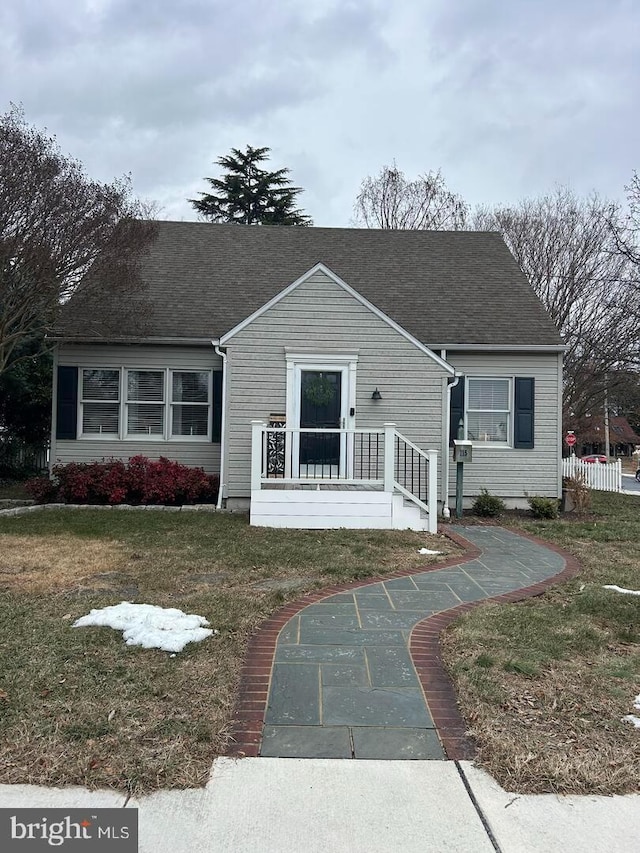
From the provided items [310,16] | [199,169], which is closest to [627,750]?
[310,16]

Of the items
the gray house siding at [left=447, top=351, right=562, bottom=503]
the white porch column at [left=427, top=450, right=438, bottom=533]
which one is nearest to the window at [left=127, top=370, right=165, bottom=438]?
the white porch column at [left=427, top=450, right=438, bottom=533]

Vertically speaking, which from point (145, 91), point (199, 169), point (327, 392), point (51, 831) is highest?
point (199, 169)

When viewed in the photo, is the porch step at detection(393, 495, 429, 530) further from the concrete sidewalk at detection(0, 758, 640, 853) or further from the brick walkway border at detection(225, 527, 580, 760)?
the concrete sidewalk at detection(0, 758, 640, 853)

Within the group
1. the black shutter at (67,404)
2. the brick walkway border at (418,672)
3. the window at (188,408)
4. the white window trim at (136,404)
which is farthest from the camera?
the window at (188,408)

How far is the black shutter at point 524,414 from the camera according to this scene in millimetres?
11375

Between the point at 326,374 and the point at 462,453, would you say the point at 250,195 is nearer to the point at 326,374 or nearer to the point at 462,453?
the point at 326,374

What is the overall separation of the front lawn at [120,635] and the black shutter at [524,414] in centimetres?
A: 422

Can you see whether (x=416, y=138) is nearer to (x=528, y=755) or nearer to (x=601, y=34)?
(x=601, y=34)

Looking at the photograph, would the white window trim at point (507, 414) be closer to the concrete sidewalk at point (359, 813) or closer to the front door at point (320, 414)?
the front door at point (320, 414)

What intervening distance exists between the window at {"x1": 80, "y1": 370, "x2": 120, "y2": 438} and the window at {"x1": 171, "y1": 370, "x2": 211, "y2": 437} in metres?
1.15

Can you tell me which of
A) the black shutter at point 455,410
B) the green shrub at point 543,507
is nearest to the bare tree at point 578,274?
the black shutter at point 455,410

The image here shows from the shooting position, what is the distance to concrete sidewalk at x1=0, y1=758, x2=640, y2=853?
2.13 m

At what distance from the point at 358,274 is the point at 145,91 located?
621 centimetres

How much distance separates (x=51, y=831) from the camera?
2203mm
